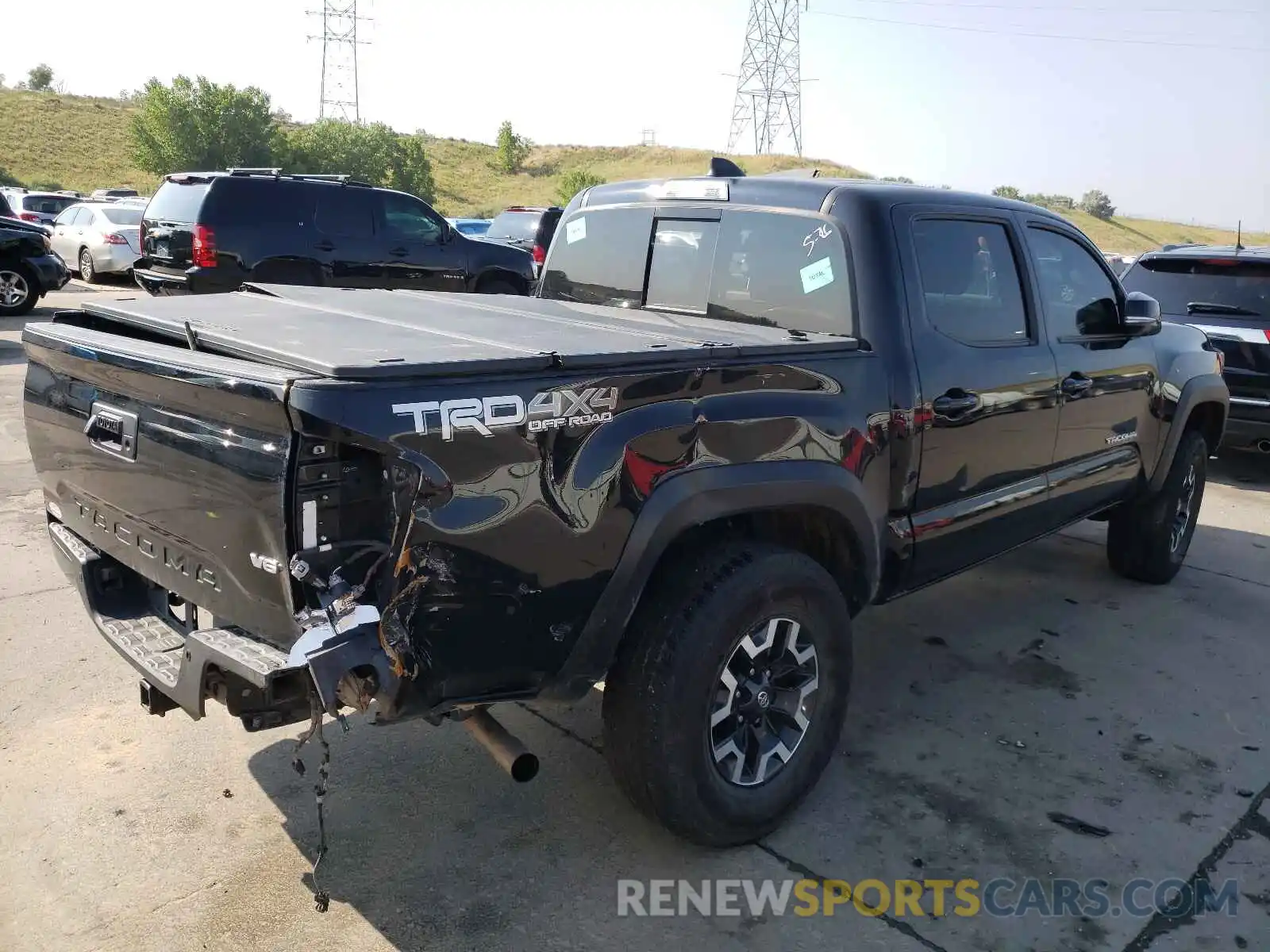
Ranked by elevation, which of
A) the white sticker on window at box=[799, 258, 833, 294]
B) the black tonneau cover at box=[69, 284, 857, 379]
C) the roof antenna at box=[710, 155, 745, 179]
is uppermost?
the roof antenna at box=[710, 155, 745, 179]

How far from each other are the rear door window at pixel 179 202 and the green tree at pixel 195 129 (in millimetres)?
46712

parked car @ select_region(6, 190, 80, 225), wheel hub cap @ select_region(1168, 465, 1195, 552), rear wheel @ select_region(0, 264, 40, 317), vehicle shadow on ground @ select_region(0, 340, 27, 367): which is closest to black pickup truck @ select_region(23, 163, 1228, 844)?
wheel hub cap @ select_region(1168, 465, 1195, 552)

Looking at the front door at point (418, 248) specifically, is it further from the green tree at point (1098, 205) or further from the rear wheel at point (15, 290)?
the green tree at point (1098, 205)

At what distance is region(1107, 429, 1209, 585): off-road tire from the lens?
5.17 metres

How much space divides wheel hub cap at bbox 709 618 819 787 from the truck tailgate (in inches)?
49.1

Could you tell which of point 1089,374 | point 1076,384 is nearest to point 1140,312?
point 1089,374

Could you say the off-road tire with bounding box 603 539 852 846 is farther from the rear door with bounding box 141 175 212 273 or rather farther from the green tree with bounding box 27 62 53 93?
the green tree with bounding box 27 62 53 93

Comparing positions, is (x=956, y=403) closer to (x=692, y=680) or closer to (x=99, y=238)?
(x=692, y=680)

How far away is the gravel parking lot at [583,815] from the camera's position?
2590 millimetres

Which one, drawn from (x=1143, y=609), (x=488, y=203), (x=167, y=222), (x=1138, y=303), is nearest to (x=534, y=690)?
(x=1138, y=303)

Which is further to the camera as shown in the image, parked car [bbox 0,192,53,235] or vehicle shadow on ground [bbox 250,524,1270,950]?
parked car [bbox 0,192,53,235]

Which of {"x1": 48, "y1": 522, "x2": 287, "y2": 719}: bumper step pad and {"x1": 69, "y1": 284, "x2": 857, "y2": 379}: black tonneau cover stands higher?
{"x1": 69, "y1": 284, "x2": 857, "y2": 379}: black tonneau cover

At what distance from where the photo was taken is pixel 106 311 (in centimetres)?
301

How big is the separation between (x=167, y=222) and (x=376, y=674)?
10099 millimetres
